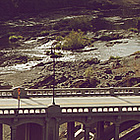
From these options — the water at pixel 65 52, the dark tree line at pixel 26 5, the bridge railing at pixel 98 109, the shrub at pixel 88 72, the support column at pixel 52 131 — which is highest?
the dark tree line at pixel 26 5

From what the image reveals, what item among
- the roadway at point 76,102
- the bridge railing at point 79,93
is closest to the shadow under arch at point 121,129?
the roadway at point 76,102

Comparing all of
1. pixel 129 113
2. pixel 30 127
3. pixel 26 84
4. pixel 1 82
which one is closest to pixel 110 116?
pixel 129 113

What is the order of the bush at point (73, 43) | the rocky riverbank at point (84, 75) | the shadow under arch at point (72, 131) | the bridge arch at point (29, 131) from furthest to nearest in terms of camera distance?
1. the bush at point (73, 43)
2. the rocky riverbank at point (84, 75)
3. the shadow under arch at point (72, 131)
4. the bridge arch at point (29, 131)

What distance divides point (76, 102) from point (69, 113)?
4465mm

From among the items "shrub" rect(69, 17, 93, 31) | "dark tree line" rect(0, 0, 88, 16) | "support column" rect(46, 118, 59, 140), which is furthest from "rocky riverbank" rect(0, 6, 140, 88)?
"support column" rect(46, 118, 59, 140)

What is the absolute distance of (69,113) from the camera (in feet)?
147

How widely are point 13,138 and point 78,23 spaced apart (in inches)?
3599

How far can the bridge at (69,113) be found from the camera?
146 feet

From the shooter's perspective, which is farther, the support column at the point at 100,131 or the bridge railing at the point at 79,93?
the bridge railing at the point at 79,93

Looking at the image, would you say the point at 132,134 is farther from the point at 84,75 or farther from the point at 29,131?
the point at 84,75

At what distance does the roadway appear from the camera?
4766cm

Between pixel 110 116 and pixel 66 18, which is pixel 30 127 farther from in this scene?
pixel 66 18

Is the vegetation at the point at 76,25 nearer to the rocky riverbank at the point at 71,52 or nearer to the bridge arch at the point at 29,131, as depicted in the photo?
the rocky riverbank at the point at 71,52

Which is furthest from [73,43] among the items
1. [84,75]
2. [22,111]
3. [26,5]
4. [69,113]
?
[22,111]
